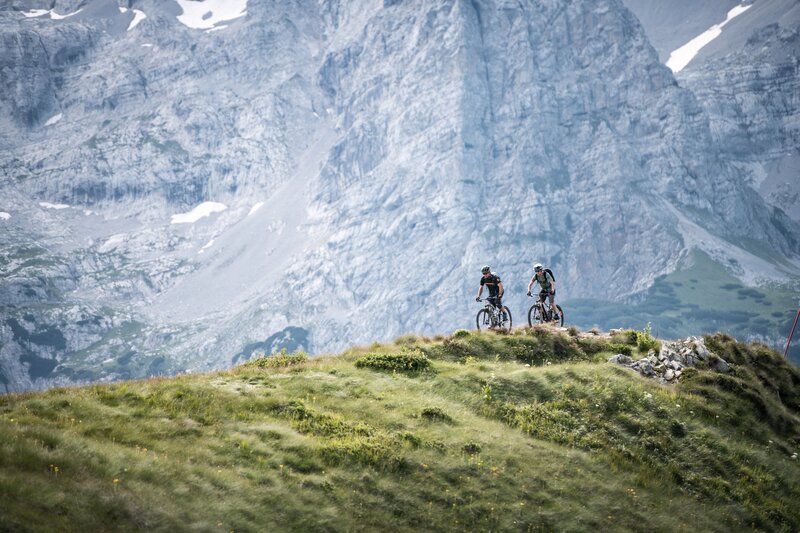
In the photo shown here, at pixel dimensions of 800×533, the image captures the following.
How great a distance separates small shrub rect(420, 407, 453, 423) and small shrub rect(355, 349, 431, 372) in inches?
178

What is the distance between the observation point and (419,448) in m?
21.4

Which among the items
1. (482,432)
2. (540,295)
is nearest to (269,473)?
(482,432)

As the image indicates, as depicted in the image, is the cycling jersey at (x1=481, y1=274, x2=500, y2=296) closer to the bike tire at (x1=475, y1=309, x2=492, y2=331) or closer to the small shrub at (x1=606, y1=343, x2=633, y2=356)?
the bike tire at (x1=475, y1=309, x2=492, y2=331)

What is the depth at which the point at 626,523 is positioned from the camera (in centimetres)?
2011

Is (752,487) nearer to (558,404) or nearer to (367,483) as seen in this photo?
(558,404)

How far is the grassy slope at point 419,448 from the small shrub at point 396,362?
35cm

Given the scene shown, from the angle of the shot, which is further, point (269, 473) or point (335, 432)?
point (335, 432)

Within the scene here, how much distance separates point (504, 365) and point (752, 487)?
11.2 meters

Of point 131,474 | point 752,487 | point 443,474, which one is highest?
point 131,474

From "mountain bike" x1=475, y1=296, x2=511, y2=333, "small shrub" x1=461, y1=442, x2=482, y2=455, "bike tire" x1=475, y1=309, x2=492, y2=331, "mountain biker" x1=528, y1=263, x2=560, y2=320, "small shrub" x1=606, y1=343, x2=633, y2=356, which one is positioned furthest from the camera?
"bike tire" x1=475, y1=309, x2=492, y2=331

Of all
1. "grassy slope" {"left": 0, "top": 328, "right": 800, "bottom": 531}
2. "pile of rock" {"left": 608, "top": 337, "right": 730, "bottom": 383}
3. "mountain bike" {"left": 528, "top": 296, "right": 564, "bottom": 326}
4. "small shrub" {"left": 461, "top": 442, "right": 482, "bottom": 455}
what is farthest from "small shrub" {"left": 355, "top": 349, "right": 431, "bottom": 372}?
"mountain bike" {"left": 528, "top": 296, "right": 564, "bottom": 326}

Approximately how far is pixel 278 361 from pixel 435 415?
30.2ft

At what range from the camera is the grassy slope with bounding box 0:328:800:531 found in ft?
52.2

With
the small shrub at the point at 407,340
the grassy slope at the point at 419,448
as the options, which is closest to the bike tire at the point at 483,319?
the small shrub at the point at 407,340
